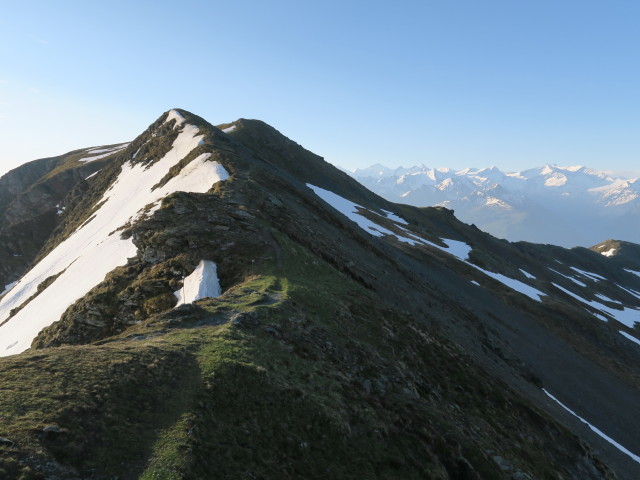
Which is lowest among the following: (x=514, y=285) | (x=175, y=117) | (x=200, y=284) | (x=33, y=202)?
(x=514, y=285)

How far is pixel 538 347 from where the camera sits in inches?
1889

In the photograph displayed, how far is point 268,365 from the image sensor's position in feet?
47.5

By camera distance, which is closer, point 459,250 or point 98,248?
point 98,248

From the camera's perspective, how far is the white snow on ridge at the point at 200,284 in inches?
875

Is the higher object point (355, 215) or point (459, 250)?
point (355, 215)

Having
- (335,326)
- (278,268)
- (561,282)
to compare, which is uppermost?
(278,268)

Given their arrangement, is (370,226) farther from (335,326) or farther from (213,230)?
(335,326)

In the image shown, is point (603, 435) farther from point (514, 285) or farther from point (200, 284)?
point (514, 285)

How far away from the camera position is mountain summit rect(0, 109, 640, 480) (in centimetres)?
1034

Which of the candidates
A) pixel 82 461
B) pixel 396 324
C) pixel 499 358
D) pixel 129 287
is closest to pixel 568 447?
pixel 396 324

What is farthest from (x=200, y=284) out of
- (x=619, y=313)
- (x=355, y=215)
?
(x=619, y=313)

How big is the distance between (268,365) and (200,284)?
33.6ft

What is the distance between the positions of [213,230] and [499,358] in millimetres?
29391

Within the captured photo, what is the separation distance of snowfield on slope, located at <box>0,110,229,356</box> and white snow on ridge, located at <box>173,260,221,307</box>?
10.0 metres
